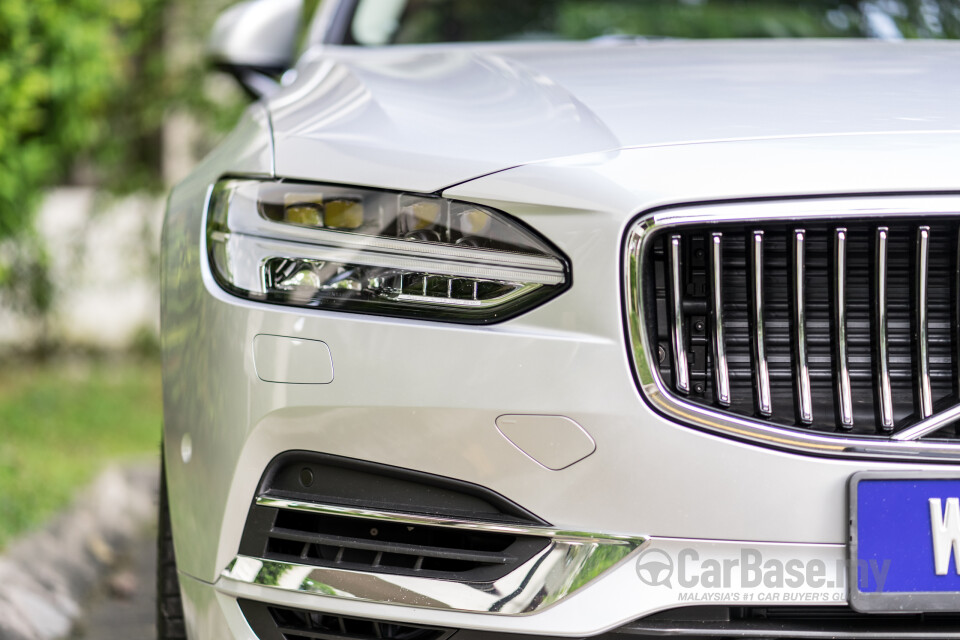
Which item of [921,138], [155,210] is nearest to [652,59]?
[921,138]

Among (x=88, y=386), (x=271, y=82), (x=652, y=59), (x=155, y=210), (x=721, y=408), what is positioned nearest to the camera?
(x=721, y=408)

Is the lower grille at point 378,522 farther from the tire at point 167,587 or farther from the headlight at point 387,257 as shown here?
the tire at point 167,587

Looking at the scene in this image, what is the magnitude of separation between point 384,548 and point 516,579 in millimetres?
169

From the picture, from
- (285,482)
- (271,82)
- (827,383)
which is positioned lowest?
(285,482)

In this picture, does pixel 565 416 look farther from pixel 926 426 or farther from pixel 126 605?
pixel 126 605

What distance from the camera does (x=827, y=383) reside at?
134cm

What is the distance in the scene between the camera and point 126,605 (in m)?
2.70

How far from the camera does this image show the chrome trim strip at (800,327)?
1.30 metres

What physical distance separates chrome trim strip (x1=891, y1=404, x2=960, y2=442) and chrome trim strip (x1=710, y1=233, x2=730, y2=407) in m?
0.21

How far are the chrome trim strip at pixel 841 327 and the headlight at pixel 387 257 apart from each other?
1.10 ft

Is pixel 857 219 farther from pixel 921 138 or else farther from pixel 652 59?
pixel 652 59

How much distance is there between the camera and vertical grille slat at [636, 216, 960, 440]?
130 centimetres

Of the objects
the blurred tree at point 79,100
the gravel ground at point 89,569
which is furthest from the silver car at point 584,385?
the blurred tree at point 79,100

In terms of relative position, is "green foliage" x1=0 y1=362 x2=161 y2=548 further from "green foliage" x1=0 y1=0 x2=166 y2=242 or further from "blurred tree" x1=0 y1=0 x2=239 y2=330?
"green foliage" x1=0 y1=0 x2=166 y2=242
